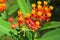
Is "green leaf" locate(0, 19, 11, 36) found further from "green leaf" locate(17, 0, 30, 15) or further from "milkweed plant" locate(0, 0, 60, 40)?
"green leaf" locate(17, 0, 30, 15)

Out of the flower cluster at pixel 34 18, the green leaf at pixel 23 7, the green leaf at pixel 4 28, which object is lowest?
the green leaf at pixel 4 28

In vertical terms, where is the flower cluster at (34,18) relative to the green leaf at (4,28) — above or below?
above

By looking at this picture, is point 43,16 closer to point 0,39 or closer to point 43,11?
point 43,11

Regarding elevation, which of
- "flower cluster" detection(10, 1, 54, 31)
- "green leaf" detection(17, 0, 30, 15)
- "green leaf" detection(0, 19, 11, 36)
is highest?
"green leaf" detection(17, 0, 30, 15)

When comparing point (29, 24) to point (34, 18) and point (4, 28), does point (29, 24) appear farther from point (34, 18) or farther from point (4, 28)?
point (4, 28)

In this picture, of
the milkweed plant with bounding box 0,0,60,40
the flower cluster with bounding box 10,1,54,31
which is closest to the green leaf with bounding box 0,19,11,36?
the milkweed plant with bounding box 0,0,60,40

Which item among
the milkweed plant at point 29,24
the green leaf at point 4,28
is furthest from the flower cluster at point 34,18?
the green leaf at point 4,28

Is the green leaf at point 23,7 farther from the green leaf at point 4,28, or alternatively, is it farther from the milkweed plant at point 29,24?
the green leaf at point 4,28

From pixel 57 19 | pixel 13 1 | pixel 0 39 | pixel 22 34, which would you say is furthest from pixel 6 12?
pixel 57 19

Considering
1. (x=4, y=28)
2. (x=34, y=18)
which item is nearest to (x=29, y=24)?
(x=34, y=18)

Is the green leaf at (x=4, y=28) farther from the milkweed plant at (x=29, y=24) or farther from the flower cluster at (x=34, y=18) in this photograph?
the flower cluster at (x=34, y=18)

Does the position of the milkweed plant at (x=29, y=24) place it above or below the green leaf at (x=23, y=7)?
below

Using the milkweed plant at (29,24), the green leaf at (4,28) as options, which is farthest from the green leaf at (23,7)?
the green leaf at (4,28)
